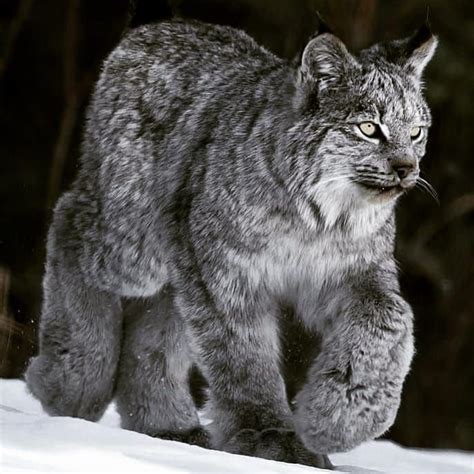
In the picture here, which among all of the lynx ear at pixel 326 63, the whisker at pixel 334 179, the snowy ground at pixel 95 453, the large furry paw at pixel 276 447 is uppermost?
the lynx ear at pixel 326 63

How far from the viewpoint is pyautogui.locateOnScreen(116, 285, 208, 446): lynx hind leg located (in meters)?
6.13

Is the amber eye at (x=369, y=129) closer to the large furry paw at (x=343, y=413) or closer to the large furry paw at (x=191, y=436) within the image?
the large furry paw at (x=343, y=413)

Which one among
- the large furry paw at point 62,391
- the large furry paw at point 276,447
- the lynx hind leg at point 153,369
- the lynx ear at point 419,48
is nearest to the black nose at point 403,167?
the lynx ear at point 419,48

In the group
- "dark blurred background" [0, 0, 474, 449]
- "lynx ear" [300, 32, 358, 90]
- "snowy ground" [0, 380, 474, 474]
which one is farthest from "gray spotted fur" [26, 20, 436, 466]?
"dark blurred background" [0, 0, 474, 449]

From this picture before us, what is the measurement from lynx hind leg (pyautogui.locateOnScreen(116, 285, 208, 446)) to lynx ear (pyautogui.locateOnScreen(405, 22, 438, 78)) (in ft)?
4.79

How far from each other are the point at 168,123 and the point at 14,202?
589 centimetres

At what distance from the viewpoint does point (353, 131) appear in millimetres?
5082

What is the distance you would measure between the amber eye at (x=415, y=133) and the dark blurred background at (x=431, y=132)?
612 centimetres

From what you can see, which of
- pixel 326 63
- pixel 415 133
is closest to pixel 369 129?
pixel 415 133

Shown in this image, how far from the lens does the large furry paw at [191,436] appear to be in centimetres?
589

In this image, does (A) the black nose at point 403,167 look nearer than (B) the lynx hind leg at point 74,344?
Yes

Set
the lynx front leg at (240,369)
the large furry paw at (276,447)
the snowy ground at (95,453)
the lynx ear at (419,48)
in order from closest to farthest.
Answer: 1. the snowy ground at (95,453)
2. the large furry paw at (276,447)
3. the lynx front leg at (240,369)
4. the lynx ear at (419,48)

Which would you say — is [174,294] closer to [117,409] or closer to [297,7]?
[117,409]

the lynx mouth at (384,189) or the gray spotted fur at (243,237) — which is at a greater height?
the lynx mouth at (384,189)
